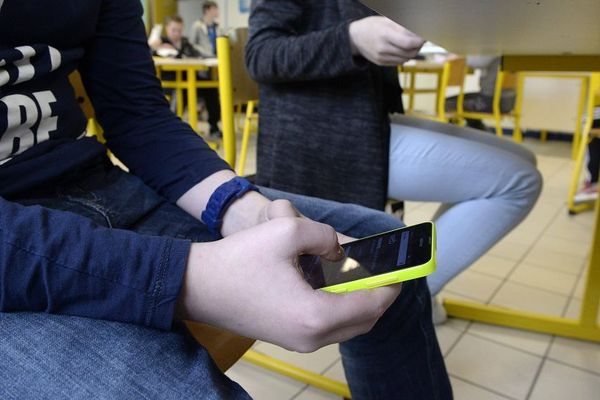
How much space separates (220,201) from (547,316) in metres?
1.04

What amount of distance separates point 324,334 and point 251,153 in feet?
10.8

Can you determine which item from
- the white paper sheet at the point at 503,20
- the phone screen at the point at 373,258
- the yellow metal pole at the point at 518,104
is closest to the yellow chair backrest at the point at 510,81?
the yellow metal pole at the point at 518,104

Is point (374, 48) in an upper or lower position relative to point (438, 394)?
upper

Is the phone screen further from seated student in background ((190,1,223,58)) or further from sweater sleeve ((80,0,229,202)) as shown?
seated student in background ((190,1,223,58))

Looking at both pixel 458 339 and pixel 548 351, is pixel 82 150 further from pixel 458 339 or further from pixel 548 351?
pixel 548 351

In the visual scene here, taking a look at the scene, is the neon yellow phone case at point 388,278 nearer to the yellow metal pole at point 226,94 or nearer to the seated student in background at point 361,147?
the seated student in background at point 361,147

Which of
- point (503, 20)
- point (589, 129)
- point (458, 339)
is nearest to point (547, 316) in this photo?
point (458, 339)

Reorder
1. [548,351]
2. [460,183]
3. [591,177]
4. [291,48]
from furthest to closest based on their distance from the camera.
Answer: [591,177], [548,351], [460,183], [291,48]

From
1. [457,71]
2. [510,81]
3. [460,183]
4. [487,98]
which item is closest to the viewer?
[460,183]

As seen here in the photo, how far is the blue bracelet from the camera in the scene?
0.55m

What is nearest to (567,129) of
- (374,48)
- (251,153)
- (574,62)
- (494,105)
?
(494,105)

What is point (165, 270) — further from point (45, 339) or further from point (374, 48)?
point (374, 48)

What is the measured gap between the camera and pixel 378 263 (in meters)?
0.39

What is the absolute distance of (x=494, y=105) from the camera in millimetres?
3613
